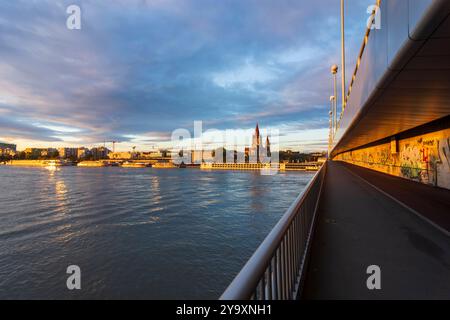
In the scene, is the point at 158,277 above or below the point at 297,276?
below

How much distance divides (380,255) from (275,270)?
3.06 metres

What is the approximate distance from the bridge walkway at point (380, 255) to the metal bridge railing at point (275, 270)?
308 mm

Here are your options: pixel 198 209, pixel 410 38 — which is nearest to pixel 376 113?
pixel 410 38

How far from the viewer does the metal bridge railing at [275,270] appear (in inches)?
54.7

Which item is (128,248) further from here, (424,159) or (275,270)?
(424,159)

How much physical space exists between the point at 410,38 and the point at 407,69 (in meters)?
1.39

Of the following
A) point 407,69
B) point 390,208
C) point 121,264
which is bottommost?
point 121,264

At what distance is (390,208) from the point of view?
7.97 metres

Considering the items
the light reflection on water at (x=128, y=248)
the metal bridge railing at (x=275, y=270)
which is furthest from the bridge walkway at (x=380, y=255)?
the light reflection on water at (x=128, y=248)

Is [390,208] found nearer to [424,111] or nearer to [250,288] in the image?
[424,111]

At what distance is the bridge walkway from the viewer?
126 inches

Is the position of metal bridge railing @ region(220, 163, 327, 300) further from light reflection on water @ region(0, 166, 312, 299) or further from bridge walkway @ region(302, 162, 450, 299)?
light reflection on water @ region(0, 166, 312, 299)

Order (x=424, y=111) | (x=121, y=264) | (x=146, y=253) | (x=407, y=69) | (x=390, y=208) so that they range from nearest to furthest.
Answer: (x=407, y=69)
(x=390, y=208)
(x=424, y=111)
(x=121, y=264)
(x=146, y=253)

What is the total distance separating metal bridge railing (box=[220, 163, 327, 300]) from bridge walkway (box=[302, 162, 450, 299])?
0.31m
